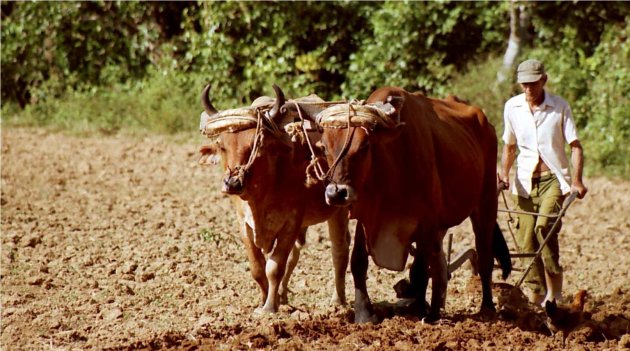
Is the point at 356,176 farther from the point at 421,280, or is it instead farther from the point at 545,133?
the point at 545,133

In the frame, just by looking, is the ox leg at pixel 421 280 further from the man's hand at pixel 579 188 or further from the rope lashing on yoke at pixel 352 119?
the man's hand at pixel 579 188

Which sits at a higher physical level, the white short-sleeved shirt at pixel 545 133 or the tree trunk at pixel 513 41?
the tree trunk at pixel 513 41

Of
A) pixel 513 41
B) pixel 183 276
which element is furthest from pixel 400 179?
pixel 513 41

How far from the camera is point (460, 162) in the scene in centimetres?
783

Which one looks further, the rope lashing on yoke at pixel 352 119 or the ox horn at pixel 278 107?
the ox horn at pixel 278 107

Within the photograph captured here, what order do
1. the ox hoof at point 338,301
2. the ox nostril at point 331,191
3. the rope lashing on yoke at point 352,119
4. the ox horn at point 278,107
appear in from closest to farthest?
the ox nostril at point 331,191 → the rope lashing on yoke at point 352,119 → the ox horn at point 278,107 → the ox hoof at point 338,301

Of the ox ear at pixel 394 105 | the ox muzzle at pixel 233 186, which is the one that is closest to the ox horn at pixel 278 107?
the ox muzzle at pixel 233 186

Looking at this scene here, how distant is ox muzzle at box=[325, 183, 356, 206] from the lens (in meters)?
6.66

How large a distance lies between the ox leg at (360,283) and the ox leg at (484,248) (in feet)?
4.27

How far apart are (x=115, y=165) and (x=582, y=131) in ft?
21.2

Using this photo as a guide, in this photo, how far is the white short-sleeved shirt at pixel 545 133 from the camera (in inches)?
330

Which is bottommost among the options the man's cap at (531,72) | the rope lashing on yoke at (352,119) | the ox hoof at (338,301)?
the ox hoof at (338,301)

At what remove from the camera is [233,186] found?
698cm

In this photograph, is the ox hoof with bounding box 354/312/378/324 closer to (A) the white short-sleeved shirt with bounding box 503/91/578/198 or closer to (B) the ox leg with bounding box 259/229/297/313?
(B) the ox leg with bounding box 259/229/297/313
